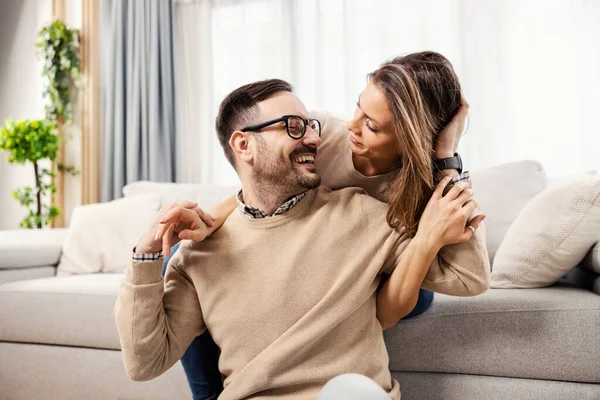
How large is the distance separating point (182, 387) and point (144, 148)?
2153 millimetres

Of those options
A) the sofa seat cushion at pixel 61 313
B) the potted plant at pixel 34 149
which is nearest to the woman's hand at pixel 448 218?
the sofa seat cushion at pixel 61 313

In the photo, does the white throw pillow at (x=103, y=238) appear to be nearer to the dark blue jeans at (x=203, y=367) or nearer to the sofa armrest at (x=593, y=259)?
the dark blue jeans at (x=203, y=367)

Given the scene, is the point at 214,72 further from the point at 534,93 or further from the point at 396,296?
the point at 396,296

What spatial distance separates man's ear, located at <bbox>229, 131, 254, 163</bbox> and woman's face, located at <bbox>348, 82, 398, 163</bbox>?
0.83 ft

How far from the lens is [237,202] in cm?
141

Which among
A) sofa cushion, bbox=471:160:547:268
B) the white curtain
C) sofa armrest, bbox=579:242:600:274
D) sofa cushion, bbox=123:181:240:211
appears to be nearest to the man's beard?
sofa armrest, bbox=579:242:600:274

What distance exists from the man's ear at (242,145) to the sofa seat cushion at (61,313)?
1.02 m

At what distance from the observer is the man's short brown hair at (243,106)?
1.33m

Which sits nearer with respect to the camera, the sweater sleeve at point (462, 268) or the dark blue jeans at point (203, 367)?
the sweater sleeve at point (462, 268)

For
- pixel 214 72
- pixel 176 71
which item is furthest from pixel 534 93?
pixel 176 71

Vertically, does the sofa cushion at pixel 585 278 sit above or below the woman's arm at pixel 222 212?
below

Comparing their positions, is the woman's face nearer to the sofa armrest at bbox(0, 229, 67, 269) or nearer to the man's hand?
the man's hand

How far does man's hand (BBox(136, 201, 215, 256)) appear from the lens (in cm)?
118

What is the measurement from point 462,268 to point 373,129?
0.37m
